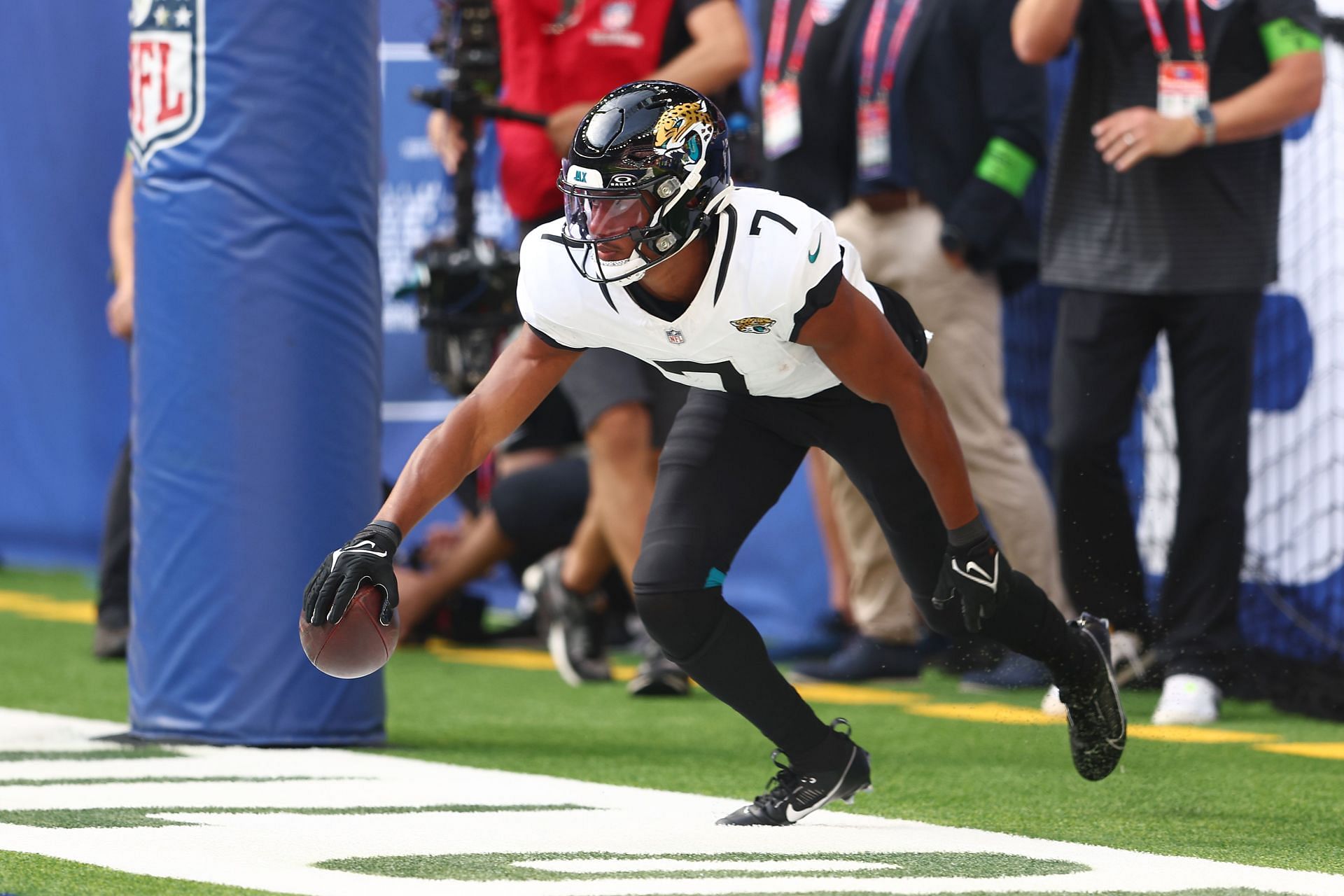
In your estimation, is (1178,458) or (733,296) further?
(1178,458)

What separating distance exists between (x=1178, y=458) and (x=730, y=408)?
85.8 inches

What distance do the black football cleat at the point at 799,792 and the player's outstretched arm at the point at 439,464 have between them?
2.81ft

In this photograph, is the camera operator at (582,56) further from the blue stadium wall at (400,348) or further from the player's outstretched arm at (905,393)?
the player's outstretched arm at (905,393)

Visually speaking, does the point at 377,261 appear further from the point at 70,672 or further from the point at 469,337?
the point at 70,672

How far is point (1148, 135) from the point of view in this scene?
5.58m

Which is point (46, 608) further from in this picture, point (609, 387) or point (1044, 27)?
point (1044, 27)

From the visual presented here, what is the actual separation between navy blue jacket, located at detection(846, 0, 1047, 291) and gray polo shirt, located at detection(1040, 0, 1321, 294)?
52 centimetres

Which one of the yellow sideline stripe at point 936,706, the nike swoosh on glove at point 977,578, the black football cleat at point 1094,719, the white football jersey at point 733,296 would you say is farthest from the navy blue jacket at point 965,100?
the white football jersey at point 733,296

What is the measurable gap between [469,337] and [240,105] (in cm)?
164

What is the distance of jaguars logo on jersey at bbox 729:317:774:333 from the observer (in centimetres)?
371

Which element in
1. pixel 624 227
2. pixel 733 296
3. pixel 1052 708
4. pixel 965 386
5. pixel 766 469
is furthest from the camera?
pixel 965 386

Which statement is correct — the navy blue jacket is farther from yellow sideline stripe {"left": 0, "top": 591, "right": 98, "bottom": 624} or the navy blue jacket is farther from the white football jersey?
yellow sideline stripe {"left": 0, "top": 591, "right": 98, "bottom": 624}

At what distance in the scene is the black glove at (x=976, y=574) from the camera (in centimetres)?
395

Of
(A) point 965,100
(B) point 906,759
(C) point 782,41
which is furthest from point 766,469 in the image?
(C) point 782,41
